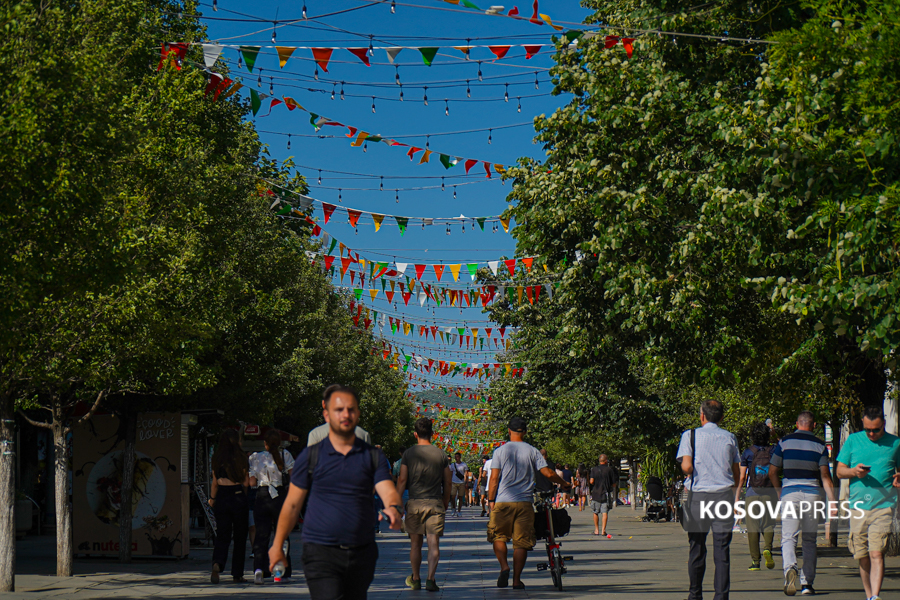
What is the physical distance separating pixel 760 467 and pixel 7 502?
9.89 metres

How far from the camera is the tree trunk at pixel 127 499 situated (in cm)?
1800

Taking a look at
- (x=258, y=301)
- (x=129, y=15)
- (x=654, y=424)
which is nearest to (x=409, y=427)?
(x=654, y=424)

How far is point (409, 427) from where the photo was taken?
95750 millimetres

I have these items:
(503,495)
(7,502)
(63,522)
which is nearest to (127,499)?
(63,522)

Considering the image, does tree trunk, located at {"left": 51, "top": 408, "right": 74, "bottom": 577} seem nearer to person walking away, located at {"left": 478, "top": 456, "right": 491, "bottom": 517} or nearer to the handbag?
person walking away, located at {"left": 478, "top": 456, "right": 491, "bottom": 517}

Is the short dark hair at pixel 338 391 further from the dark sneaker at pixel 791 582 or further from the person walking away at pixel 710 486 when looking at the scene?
the dark sneaker at pixel 791 582

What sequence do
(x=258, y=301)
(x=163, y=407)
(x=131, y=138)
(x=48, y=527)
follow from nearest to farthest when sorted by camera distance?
(x=131, y=138)
(x=163, y=407)
(x=258, y=301)
(x=48, y=527)

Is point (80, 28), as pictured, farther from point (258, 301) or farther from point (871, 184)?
point (258, 301)

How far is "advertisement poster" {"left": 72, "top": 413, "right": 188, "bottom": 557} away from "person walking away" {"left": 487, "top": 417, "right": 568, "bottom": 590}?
7927mm

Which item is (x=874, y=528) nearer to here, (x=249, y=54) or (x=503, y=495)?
(x=503, y=495)

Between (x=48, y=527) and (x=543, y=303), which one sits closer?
(x=48, y=527)

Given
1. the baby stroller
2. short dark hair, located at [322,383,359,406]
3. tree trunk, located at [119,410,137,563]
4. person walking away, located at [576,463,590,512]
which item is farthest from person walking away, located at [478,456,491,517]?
person walking away, located at [576,463,590,512]

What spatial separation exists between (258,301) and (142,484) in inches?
218

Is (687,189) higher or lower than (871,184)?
higher
